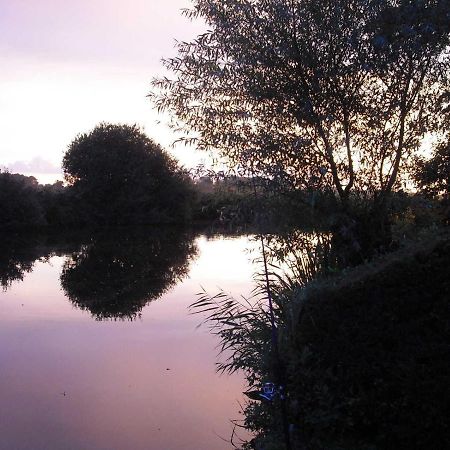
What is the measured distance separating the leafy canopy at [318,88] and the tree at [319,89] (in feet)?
0.05

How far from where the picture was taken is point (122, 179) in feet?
192

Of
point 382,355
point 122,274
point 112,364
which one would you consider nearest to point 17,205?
point 122,274

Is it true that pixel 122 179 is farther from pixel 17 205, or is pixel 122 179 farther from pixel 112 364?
pixel 112 364

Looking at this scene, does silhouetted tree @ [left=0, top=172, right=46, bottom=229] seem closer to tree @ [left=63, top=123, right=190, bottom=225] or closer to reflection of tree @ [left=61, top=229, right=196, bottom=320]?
tree @ [left=63, top=123, right=190, bottom=225]

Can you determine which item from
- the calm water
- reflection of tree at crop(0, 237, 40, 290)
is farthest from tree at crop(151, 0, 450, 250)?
reflection of tree at crop(0, 237, 40, 290)

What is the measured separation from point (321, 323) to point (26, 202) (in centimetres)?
4943

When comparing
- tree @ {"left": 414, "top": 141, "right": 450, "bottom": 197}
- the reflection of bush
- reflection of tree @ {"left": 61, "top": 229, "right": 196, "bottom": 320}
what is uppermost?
tree @ {"left": 414, "top": 141, "right": 450, "bottom": 197}

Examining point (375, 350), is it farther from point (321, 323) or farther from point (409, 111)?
point (409, 111)

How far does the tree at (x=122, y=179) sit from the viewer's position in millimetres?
57250

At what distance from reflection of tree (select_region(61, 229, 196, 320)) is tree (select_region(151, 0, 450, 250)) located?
7360 mm

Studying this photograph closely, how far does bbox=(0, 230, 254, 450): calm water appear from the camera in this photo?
746 centimetres

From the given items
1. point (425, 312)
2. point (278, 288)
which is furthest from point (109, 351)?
point (425, 312)

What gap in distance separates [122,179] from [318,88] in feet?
168

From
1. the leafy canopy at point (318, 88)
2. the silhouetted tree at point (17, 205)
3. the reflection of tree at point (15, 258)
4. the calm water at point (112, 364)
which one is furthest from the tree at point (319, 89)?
the silhouetted tree at point (17, 205)
